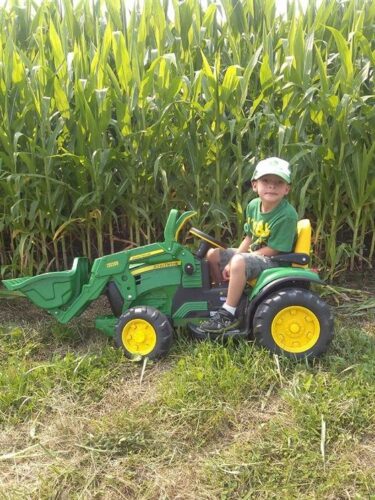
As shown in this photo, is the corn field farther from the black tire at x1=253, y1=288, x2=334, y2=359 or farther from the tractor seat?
the black tire at x1=253, y1=288, x2=334, y2=359

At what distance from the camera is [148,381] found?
114 inches

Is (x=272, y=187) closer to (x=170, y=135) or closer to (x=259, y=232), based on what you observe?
(x=259, y=232)

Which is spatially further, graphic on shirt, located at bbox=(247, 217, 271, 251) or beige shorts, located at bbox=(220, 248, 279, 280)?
graphic on shirt, located at bbox=(247, 217, 271, 251)

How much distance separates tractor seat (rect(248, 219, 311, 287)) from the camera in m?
3.01

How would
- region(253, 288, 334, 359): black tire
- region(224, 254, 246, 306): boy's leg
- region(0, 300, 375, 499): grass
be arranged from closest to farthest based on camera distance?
region(0, 300, 375, 499): grass, region(253, 288, 334, 359): black tire, region(224, 254, 246, 306): boy's leg

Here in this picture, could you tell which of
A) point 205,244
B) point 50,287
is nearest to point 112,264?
point 50,287

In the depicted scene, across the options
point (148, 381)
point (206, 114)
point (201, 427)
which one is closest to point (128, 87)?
point (206, 114)

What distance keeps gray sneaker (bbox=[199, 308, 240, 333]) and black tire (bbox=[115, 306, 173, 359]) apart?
0.22 meters

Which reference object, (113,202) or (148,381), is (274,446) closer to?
(148,381)

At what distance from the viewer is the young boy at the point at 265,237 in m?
2.98

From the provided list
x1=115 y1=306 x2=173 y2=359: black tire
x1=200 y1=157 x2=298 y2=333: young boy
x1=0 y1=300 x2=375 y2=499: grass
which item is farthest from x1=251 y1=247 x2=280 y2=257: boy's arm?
x1=115 y1=306 x2=173 y2=359: black tire

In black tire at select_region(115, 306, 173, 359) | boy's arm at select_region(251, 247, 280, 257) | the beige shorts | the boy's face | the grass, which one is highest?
the boy's face

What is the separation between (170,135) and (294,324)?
177cm

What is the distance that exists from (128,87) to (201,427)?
240 centimetres
